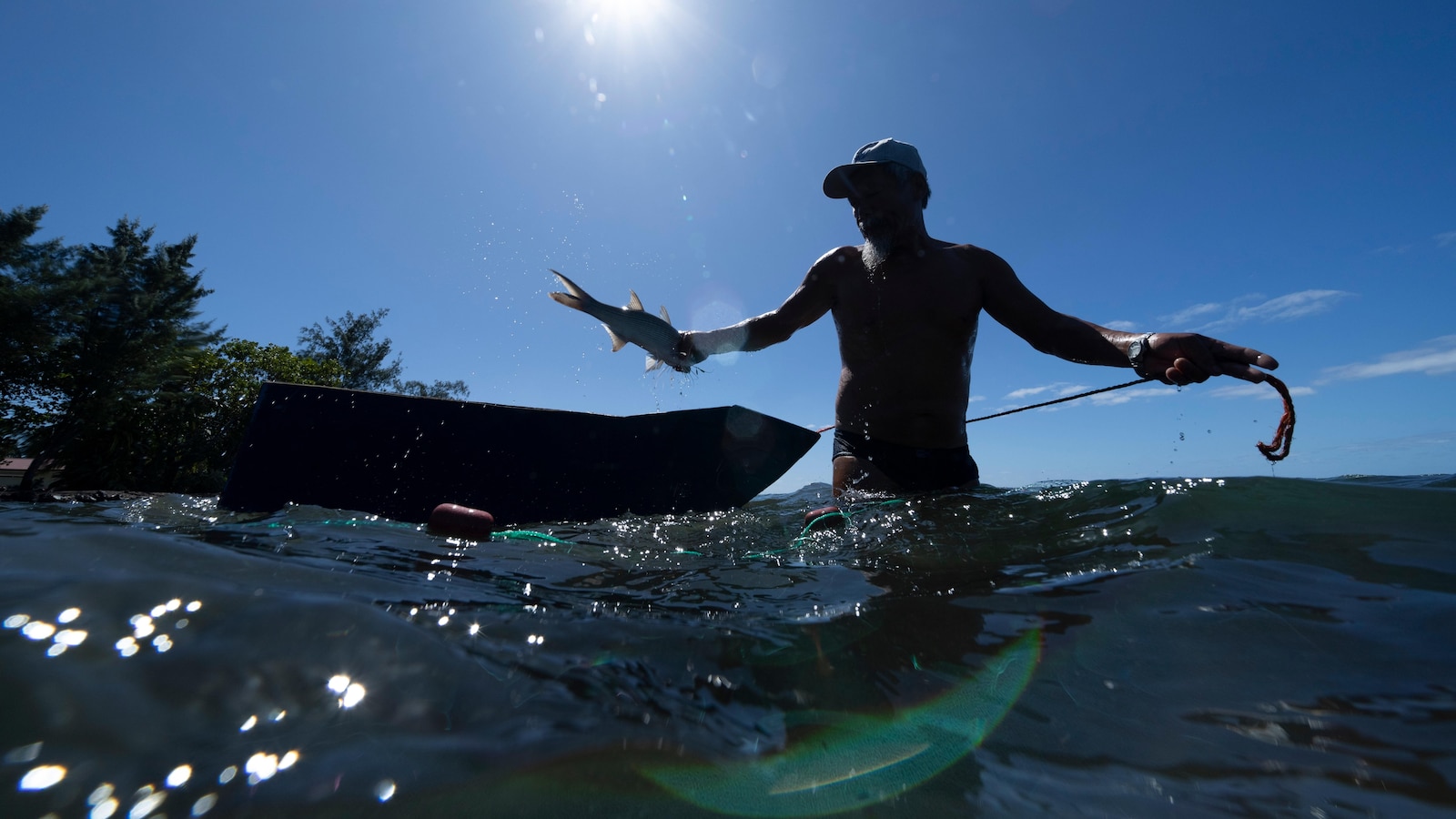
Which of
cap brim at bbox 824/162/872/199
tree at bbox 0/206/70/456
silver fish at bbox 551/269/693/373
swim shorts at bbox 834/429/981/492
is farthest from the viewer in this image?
tree at bbox 0/206/70/456

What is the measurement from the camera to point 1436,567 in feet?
5.90

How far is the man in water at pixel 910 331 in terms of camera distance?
360cm

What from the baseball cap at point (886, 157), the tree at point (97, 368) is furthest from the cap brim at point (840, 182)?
the tree at point (97, 368)

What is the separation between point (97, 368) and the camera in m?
15.1

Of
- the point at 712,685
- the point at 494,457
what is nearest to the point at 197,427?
the point at 494,457

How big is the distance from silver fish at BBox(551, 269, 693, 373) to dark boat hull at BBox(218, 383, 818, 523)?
0.44 m

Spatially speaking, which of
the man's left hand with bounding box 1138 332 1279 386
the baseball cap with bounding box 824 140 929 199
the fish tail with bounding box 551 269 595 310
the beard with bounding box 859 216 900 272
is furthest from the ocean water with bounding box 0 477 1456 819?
the baseball cap with bounding box 824 140 929 199

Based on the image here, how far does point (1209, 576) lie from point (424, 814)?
199 centimetres

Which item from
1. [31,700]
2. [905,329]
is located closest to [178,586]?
[31,700]

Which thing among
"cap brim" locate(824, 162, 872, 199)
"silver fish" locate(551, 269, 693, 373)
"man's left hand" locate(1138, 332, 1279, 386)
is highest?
"cap brim" locate(824, 162, 872, 199)

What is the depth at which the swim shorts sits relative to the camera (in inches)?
141

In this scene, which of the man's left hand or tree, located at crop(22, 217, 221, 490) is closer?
the man's left hand

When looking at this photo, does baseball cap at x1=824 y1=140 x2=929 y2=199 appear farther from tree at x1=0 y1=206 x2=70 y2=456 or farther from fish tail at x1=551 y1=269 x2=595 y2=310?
tree at x1=0 y1=206 x2=70 y2=456

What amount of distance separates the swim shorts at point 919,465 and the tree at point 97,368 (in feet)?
64.5
